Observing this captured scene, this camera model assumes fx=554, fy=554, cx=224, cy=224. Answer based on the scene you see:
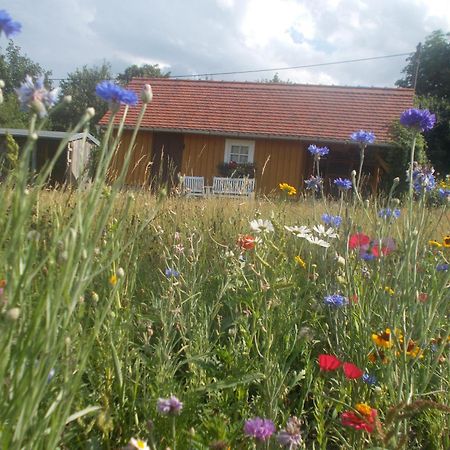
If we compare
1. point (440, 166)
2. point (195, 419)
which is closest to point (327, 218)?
point (195, 419)

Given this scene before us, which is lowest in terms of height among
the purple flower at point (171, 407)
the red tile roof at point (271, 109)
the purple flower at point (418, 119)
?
the purple flower at point (171, 407)

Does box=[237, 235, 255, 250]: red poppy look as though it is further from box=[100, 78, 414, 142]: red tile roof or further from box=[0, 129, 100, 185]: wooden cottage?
box=[100, 78, 414, 142]: red tile roof

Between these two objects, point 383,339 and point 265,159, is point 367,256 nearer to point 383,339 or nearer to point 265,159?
point 383,339

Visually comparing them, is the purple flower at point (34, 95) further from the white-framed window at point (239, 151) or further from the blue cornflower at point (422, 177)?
the white-framed window at point (239, 151)

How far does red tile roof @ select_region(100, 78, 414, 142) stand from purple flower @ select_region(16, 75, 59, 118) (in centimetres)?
1534

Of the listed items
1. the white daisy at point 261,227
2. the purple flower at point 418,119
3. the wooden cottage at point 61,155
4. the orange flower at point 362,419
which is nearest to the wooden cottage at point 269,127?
the wooden cottage at point 61,155

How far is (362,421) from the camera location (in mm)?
1344

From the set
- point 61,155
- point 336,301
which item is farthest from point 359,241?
point 61,155

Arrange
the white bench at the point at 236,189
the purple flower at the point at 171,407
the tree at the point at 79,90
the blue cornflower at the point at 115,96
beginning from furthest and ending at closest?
the tree at the point at 79,90 → the white bench at the point at 236,189 → the purple flower at the point at 171,407 → the blue cornflower at the point at 115,96

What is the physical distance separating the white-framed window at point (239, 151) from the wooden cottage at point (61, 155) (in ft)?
13.6

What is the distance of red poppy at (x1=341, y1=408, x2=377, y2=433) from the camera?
4.29 feet

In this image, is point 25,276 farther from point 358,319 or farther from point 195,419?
point 358,319

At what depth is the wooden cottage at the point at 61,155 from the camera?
1.62 metres

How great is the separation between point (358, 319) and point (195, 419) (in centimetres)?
67
